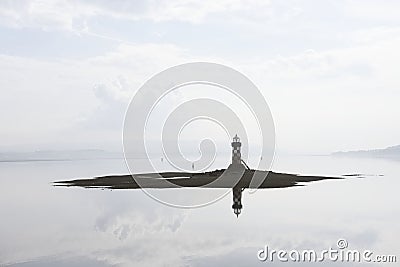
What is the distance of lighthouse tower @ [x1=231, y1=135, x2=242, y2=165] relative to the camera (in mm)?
68375

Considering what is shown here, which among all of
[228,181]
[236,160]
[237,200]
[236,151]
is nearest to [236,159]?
[236,160]

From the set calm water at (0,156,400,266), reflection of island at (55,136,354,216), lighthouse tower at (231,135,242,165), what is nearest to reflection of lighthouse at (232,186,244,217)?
reflection of island at (55,136,354,216)

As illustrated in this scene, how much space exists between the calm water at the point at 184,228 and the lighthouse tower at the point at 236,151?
11.8 m

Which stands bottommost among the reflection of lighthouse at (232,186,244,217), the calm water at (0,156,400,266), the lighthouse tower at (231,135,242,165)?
the calm water at (0,156,400,266)

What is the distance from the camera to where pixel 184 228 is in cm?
3606

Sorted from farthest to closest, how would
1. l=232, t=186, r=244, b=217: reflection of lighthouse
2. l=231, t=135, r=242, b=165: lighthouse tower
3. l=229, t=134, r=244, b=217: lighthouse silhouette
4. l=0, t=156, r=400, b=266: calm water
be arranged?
l=231, t=135, r=242, b=165: lighthouse tower < l=229, t=134, r=244, b=217: lighthouse silhouette < l=232, t=186, r=244, b=217: reflection of lighthouse < l=0, t=156, r=400, b=266: calm water

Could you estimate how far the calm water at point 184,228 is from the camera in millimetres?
27125

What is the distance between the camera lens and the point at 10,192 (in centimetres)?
7281

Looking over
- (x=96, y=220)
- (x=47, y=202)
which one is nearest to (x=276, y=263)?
(x=96, y=220)

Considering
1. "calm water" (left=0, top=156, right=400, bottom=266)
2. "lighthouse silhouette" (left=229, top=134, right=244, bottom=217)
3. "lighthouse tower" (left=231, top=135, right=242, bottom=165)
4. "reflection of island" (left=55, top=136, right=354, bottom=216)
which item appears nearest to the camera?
"calm water" (left=0, top=156, right=400, bottom=266)

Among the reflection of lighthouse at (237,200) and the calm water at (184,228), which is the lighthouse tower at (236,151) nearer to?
the reflection of lighthouse at (237,200)

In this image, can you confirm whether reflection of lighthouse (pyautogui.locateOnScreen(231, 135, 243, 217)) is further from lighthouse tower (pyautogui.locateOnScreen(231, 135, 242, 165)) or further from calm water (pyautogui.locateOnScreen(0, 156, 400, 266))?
calm water (pyautogui.locateOnScreen(0, 156, 400, 266))

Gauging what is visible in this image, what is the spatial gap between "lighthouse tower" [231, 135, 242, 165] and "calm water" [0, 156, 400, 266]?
38.7 feet

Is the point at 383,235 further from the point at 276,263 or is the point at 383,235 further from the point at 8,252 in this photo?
the point at 8,252
